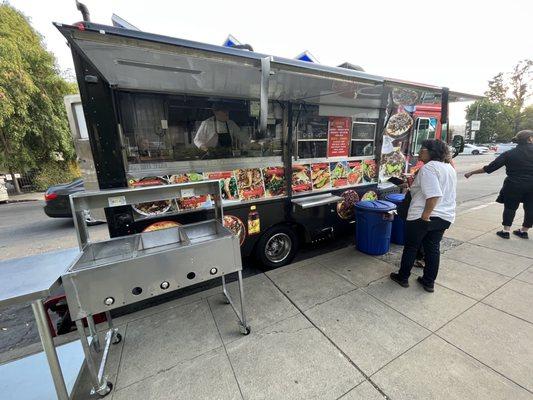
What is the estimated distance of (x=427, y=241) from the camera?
3023 millimetres

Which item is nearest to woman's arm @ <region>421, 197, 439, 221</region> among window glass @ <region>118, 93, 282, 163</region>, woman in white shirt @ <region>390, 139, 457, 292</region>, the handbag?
woman in white shirt @ <region>390, 139, 457, 292</region>

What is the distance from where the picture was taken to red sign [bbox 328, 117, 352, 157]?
4.01 meters

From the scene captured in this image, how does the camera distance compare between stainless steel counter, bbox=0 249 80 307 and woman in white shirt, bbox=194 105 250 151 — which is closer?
stainless steel counter, bbox=0 249 80 307

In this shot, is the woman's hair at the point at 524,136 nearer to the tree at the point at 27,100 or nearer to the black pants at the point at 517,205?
the black pants at the point at 517,205

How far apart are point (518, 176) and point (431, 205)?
3053 millimetres

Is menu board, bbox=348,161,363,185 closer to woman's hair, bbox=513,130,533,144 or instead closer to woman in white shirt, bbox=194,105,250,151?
woman in white shirt, bbox=194,105,250,151

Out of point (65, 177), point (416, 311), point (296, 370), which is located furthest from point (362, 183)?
point (65, 177)

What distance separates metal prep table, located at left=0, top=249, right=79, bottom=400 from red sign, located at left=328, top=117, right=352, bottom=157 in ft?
11.9

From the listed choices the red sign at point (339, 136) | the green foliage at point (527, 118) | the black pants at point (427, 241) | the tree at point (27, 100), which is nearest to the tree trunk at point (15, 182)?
the tree at point (27, 100)

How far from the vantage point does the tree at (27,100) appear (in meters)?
10.7

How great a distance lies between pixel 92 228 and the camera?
6773 mm

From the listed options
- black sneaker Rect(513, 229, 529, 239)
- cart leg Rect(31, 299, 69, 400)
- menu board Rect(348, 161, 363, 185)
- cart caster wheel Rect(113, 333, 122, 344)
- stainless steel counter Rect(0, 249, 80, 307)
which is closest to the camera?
stainless steel counter Rect(0, 249, 80, 307)

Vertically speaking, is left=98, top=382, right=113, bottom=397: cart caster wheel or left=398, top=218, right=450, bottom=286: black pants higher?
left=398, top=218, right=450, bottom=286: black pants

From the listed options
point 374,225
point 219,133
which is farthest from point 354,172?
point 219,133
